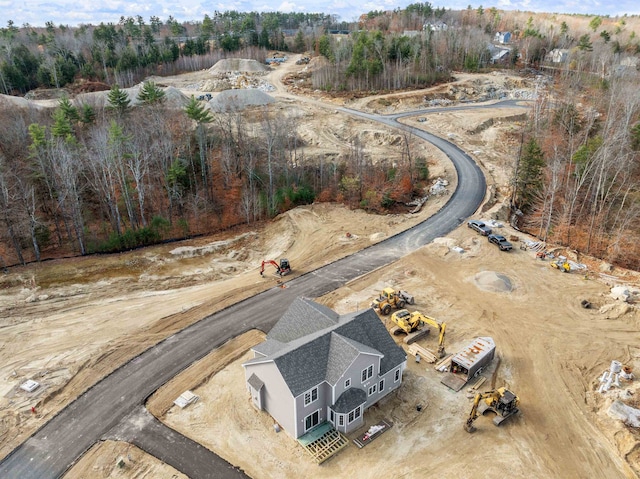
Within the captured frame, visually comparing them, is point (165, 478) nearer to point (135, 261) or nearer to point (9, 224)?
point (135, 261)

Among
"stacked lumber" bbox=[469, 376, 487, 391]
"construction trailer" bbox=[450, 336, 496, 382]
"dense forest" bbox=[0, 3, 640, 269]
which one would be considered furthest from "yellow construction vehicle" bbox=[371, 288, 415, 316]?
"dense forest" bbox=[0, 3, 640, 269]

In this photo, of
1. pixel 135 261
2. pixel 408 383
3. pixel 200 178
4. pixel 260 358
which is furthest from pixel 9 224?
pixel 408 383

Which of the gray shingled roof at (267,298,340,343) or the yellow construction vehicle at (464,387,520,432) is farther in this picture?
the gray shingled roof at (267,298,340,343)

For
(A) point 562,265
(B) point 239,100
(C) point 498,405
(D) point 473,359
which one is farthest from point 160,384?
(B) point 239,100

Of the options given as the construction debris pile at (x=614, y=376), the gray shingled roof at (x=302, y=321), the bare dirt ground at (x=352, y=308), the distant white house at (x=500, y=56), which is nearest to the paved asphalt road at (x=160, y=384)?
the bare dirt ground at (x=352, y=308)

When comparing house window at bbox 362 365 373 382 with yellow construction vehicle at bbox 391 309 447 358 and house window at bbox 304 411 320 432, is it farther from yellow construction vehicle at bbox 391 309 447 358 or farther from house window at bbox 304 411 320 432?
yellow construction vehicle at bbox 391 309 447 358

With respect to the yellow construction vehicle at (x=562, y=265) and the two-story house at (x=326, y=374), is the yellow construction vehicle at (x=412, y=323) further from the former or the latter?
the yellow construction vehicle at (x=562, y=265)
